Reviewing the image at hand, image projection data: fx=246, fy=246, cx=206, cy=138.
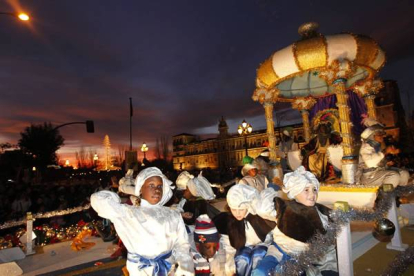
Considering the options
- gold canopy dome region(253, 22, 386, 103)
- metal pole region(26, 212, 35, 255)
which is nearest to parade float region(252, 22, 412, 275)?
gold canopy dome region(253, 22, 386, 103)

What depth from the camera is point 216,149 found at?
86.4m

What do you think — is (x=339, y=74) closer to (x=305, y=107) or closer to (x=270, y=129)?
(x=270, y=129)

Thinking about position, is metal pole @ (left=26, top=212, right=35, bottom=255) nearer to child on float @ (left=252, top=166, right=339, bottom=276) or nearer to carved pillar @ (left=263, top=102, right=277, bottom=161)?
child on float @ (left=252, top=166, right=339, bottom=276)

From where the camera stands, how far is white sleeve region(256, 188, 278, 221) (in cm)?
285

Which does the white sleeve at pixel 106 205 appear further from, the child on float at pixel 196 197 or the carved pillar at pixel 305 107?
the carved pillar at pixel 305 107

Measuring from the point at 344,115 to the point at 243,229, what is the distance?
597 cm

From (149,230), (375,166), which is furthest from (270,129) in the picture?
(149,230)

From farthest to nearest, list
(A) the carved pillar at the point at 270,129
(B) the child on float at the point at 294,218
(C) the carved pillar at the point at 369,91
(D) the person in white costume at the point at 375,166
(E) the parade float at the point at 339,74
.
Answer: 1. (A) the carved pillar at the point at 270,129
2. (C) the carved pillar at the point at 369,91
3. (E) the parade float at the point at 339,74
4. (D) the person in white costume at the point at 375,166
5. (B) the child on float at the point at 294,218

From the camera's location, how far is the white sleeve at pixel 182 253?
2.41 metres

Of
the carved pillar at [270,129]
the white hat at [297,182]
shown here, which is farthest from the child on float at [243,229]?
the carved pillar at [270,129]

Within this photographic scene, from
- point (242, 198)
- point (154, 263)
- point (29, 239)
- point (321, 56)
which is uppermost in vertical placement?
point (321, 56)

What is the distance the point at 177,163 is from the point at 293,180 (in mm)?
97990

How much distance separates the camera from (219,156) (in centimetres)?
→ 8450

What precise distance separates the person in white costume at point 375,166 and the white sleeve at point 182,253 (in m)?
5.46
